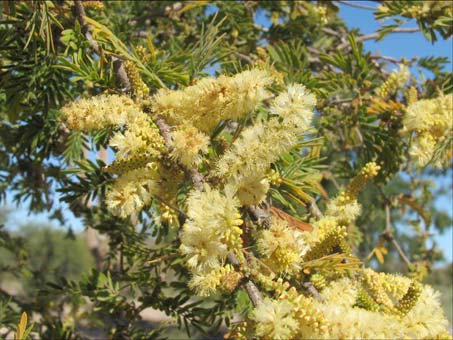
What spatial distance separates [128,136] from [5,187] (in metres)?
2.09

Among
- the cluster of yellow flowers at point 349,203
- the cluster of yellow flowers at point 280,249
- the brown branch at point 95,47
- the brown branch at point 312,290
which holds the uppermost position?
the brown branch at point 95,47

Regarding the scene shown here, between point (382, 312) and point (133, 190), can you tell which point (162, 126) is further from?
point (382, 312)

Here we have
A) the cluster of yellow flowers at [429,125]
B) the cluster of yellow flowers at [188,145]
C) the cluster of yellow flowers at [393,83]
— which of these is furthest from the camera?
the cluster of yellow flowers at [393,83]

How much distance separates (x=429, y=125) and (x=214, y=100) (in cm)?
80

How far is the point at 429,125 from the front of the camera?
1344 millimetres

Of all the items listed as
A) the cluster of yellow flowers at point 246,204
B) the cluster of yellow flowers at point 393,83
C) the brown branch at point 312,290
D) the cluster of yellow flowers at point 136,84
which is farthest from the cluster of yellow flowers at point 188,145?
the cluster of yellow flowers at point 393,83

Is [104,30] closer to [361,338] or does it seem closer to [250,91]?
[250,91]

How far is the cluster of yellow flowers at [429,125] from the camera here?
133 cm

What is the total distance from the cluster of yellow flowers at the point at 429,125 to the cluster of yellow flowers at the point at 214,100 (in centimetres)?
70

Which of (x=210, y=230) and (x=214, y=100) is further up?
(x=214, y=100)

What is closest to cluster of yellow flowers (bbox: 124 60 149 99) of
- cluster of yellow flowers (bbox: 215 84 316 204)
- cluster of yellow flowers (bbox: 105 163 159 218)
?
cluster of yellow flowers (bbox: 105 163 159 218)

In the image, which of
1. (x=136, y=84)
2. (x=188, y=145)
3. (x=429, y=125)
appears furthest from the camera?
(x=429, y=125)

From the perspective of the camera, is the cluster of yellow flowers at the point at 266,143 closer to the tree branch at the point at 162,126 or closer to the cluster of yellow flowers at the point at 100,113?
the tree branch at the point at 162,126

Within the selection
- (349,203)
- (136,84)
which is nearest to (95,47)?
(136,84)
